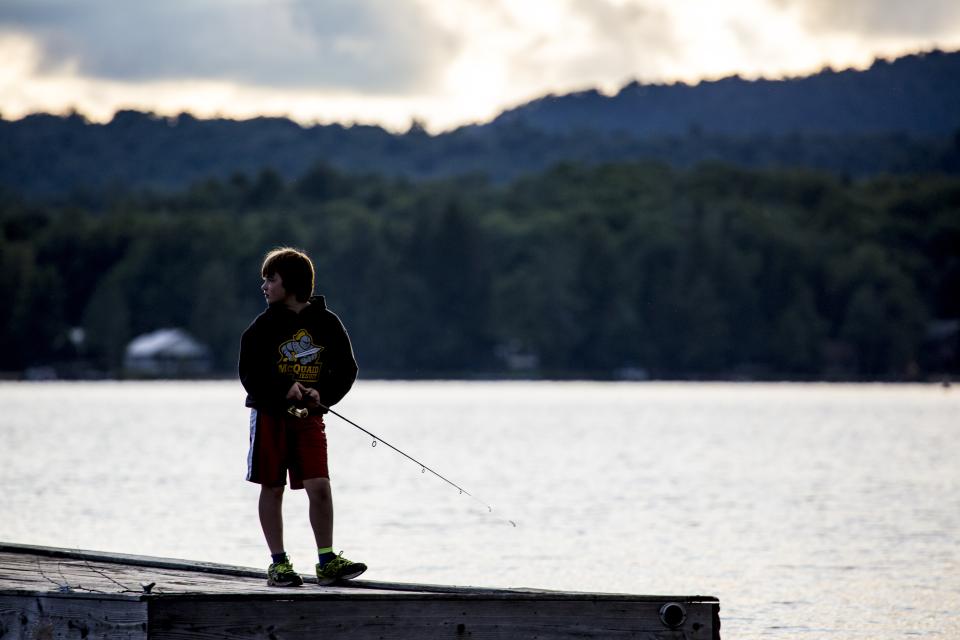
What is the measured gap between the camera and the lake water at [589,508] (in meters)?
16.2

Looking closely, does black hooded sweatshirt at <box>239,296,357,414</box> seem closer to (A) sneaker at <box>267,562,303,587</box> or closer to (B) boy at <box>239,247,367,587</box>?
(B) boy at <box>239,247,367,587</box>

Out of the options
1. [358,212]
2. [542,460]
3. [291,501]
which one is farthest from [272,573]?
[358,212]

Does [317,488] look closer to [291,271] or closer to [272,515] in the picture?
[272,515]

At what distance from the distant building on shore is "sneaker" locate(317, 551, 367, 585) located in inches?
4787

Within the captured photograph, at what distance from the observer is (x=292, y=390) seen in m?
8.80

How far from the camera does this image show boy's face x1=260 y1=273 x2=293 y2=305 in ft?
29.2

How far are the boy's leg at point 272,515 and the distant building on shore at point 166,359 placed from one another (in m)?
121

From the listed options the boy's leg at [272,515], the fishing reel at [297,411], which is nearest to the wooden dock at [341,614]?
the boy's leg at [272,515]

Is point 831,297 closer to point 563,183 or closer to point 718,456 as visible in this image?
point 563,183

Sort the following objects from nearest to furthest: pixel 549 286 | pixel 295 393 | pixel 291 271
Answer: pixel 295 393 → pixel 291 271 → pixel 549 286

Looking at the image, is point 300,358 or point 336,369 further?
point 336,369

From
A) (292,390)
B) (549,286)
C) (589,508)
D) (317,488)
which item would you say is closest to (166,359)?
(549,286)

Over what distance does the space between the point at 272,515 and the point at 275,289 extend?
4.16 feet

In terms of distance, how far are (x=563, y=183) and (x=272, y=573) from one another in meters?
153
